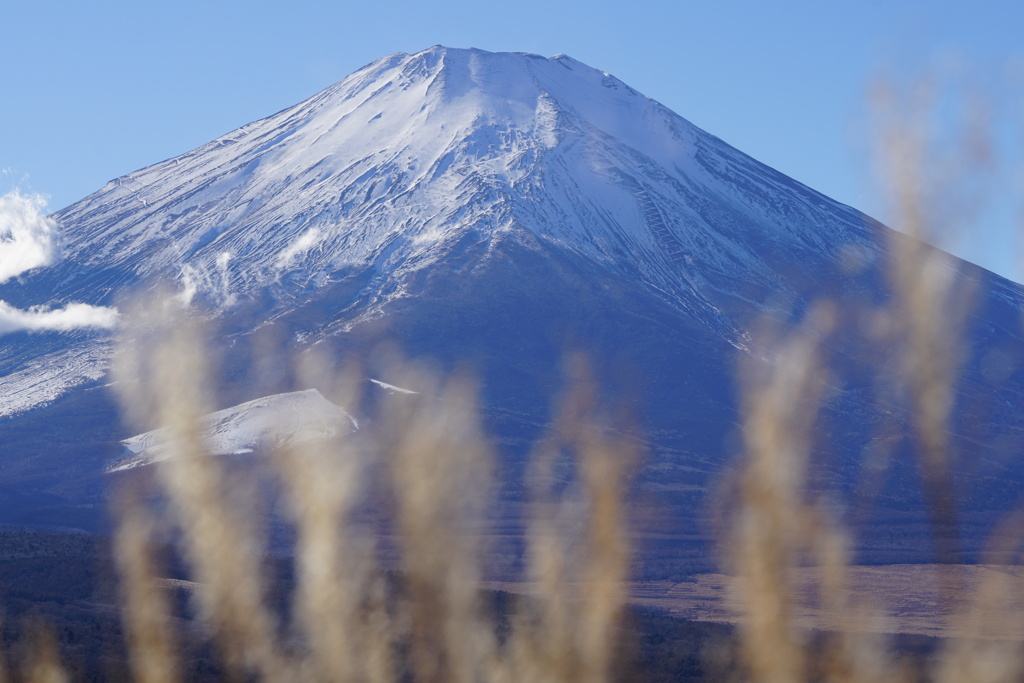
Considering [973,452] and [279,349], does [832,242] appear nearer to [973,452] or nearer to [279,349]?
[973,452]


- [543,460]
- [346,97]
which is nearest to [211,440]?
[543,460]

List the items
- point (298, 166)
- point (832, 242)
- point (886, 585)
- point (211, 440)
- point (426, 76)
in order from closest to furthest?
point (886, 585) < point (211, 440) < point (832, 242) < point (298, 166) < point (426, 76)

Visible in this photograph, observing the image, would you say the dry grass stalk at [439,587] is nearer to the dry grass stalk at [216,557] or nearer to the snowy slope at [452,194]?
the dry grass stalk at [216,557]

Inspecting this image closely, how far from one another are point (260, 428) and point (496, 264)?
2735 cm

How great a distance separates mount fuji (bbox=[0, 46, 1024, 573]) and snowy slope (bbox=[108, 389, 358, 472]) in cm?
208

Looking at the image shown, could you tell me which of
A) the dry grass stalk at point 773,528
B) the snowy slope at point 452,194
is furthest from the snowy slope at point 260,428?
the dry grass stalk at point 773,528

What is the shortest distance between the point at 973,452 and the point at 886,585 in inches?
1018

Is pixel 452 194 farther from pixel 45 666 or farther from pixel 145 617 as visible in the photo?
pixel 45 666

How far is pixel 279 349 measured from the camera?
79.1 metres

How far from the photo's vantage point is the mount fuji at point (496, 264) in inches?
2798

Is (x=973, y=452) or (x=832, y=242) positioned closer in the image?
(x=973, y=452)

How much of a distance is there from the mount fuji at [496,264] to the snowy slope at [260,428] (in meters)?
2.08

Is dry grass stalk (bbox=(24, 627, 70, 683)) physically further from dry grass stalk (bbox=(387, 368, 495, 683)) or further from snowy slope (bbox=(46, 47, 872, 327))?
snowy slope (bbox=(46, 47, 872, 327))

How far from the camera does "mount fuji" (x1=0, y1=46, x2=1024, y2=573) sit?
2798 inches
